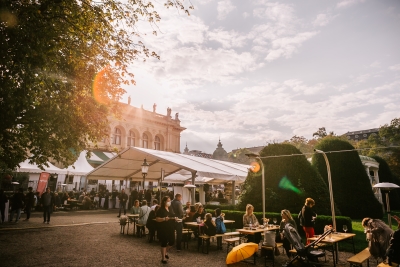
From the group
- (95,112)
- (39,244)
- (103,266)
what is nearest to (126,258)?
(103,266)

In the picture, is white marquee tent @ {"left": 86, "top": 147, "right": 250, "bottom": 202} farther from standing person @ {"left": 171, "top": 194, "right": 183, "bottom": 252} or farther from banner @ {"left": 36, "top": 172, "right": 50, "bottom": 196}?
standing person @ {"left": 171, "top": 194, "right": 183, "bottom": 252}

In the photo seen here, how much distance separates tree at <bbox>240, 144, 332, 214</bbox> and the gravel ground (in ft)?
12.0

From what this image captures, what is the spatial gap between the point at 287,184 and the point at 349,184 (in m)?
7.14

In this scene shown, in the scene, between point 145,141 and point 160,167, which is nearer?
point 160,167

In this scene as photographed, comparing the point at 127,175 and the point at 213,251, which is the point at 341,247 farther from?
the point at 127,175

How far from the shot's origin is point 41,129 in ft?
35.2

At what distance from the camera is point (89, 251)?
8.52m

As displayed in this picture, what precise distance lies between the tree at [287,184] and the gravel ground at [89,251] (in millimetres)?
3644

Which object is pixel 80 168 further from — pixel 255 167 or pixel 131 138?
pixel 131 138

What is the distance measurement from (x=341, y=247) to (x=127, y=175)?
1756 centimetres

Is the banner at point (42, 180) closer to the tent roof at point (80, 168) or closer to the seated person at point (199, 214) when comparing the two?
the tent roof at point (80, 168)

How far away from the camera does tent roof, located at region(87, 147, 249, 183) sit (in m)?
15.2

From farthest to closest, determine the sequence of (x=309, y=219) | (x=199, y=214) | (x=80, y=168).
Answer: (x=80, y=168) < (x=199, y=214) < (x=309, y=219)

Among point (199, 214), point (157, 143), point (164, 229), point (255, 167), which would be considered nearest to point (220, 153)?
point (157, 143)
